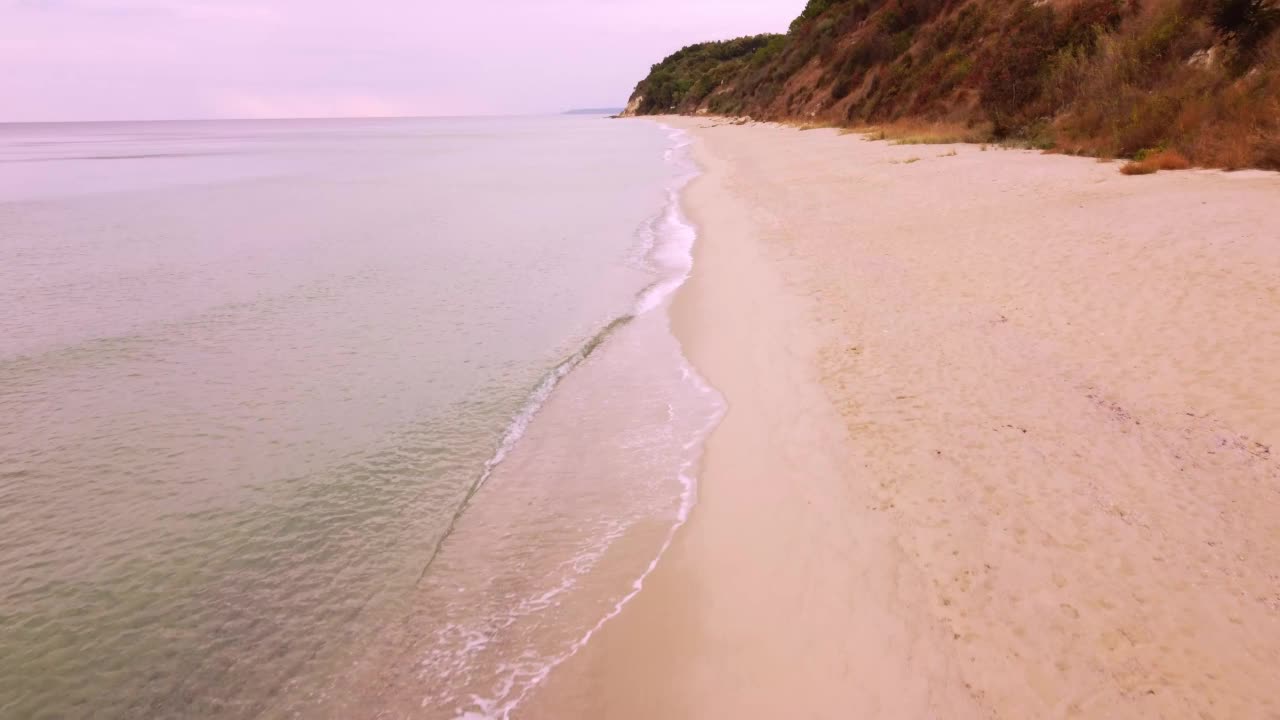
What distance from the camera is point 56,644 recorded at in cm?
421

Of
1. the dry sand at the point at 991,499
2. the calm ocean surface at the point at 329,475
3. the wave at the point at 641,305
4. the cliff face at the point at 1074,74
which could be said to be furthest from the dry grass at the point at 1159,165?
the calm ocean surface at the point at 329,475

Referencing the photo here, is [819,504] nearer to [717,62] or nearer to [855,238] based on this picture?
[855,238]

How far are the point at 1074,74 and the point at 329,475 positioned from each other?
23.2 metres

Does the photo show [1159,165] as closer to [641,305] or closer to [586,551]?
[641,305]

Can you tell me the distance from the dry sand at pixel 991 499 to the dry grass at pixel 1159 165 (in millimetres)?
3702

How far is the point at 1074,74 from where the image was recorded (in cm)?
2027

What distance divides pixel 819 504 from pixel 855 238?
A: 840cm

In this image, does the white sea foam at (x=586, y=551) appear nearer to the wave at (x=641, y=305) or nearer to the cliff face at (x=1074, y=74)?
the wave at (x=641, y=305)

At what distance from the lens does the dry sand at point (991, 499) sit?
3418 millimetres

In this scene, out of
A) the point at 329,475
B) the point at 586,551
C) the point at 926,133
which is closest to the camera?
the point at 586,551

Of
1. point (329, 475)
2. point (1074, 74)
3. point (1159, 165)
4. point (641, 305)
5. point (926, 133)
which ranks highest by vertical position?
point (1074, 74)

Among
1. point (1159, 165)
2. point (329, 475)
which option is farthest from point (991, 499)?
point (1159, 165)

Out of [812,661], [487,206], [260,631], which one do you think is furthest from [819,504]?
[487,206]

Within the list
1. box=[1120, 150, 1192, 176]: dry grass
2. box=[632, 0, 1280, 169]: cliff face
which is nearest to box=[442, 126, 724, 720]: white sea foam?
box=[1120, 150, 1192, 176]: dry grass
